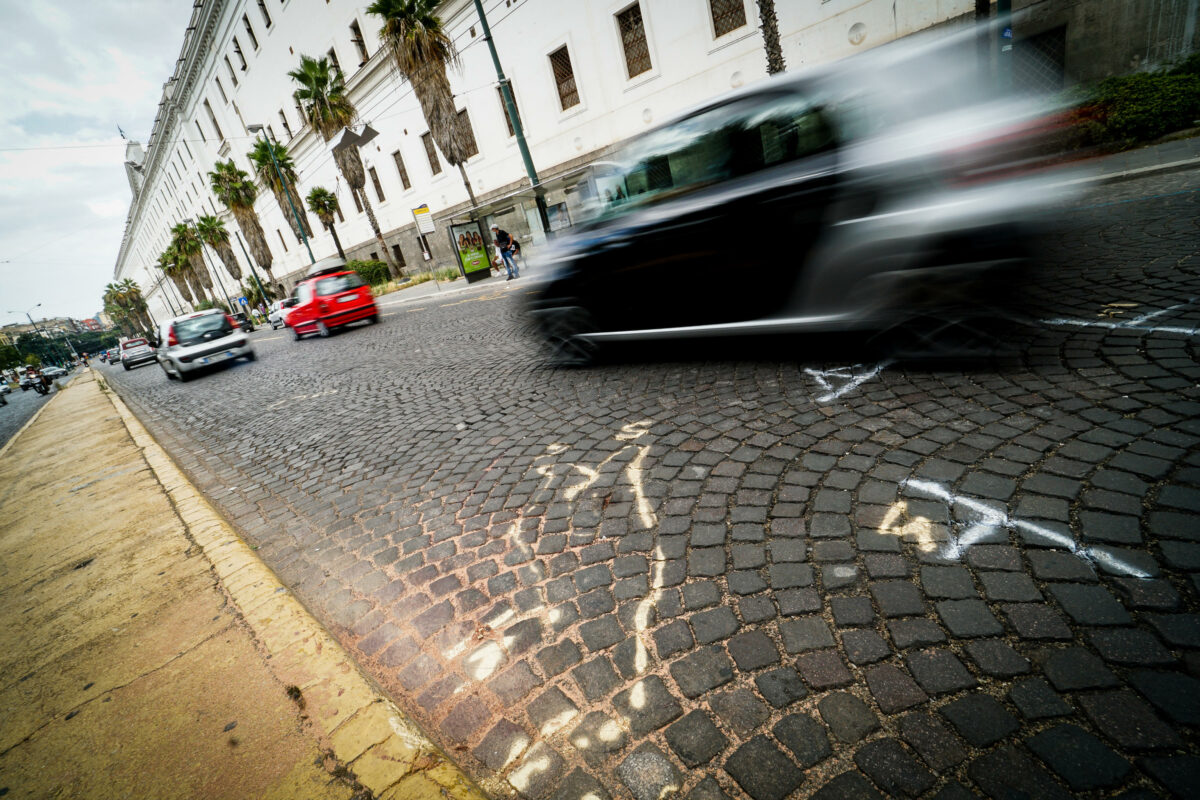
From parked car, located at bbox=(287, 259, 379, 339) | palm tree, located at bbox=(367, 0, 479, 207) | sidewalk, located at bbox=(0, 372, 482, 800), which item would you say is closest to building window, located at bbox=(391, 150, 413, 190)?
palm tree, located at bbox=(367, 0, 479, 207)

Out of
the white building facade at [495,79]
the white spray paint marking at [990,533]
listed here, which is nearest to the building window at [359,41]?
the white building facade at [495,79]

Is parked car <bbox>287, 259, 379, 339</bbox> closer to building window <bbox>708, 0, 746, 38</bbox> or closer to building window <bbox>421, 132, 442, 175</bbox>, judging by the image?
building window <bbox>708, 0, 746, 38</bbox>

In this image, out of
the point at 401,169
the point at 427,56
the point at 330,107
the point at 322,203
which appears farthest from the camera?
the point at 322,203

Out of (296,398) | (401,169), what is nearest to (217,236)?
(401,169)

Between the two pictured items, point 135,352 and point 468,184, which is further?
point 135,352

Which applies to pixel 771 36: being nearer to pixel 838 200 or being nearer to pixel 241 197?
pixel 838 200

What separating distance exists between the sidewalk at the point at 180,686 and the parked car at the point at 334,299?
11818 mm

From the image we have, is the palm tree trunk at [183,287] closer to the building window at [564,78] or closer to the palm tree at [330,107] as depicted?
the palm tree at [330,107]

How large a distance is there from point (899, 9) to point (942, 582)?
15692 millimetres

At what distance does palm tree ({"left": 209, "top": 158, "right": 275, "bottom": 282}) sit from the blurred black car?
45.8m

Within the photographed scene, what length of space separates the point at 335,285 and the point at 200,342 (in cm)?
358

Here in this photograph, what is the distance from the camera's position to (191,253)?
54.9 metres

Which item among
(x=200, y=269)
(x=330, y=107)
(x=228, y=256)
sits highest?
(x=330, y=107)

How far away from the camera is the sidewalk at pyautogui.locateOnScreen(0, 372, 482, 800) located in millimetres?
1664
